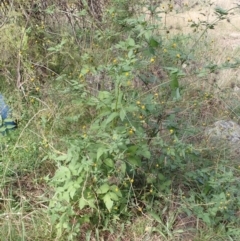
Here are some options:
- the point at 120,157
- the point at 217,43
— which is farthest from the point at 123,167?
the point at 217,43

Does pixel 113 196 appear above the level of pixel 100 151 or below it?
below

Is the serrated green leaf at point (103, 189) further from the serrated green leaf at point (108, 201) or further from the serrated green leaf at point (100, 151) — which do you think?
the serrated green leaf at point (100, 151)

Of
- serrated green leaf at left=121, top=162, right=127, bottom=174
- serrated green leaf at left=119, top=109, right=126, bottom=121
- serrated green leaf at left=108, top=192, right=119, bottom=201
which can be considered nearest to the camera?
serrated green leaf at left=119, top=109, right=126, bottom=121

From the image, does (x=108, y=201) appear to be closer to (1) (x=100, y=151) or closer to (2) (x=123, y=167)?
A: (2) (x=123, y=167)

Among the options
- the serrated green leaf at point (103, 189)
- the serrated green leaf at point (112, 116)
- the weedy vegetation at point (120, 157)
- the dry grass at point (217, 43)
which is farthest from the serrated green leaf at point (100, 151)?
the dry grass at point (217, 43)

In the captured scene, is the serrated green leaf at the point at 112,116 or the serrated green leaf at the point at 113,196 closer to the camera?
the serrated green leaf at the point at 112,116

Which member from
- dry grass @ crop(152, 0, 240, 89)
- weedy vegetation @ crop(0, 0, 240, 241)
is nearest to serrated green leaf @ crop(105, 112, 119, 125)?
weedy vegetation @ crop(0, 0, 240, 241)

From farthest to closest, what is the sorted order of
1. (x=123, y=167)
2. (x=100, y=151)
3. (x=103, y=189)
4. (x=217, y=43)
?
(x=217, y=43)
(x=103, y=189)
(x=123, y=167)
(x=100, y=151)

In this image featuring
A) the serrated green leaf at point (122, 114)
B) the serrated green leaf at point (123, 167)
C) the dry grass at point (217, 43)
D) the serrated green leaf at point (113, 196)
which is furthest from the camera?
the dry grass at point (217, 43)

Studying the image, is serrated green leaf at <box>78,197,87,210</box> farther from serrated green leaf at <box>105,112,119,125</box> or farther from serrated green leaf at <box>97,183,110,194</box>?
serrated green leaf at <box>105,112,119,125</box>

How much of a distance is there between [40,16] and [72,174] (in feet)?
8.22

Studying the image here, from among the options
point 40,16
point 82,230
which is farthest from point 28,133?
point 40,16

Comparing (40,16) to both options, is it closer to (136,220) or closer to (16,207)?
(16,207)

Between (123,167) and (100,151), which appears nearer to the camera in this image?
(100,151)
